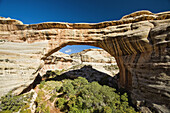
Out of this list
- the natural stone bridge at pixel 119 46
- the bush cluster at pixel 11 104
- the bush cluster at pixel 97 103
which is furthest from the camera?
the bush cluster at pixel 97 103

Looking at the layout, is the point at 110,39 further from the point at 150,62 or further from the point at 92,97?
the point at 92,97

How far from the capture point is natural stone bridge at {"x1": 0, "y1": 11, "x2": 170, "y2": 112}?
20.3 feet

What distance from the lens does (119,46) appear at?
9273mm

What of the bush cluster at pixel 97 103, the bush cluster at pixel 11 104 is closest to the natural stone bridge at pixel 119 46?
the bush cluster at pixel 11 104

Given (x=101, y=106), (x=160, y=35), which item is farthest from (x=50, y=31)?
(x=160, y=35)

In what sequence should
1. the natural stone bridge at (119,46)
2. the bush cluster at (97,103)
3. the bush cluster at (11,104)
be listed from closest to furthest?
the bush cluster at (11,104), the natural stone bridge at (119,46), the bush cluster at (97,103)

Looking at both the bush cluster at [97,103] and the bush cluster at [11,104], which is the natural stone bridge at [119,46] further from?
the bush cluster at [97,103]

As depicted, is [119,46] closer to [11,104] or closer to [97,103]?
[97,103]

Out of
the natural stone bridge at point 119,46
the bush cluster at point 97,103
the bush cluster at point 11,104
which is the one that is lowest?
the bush cluster at point 97,103

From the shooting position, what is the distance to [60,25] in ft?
31.3

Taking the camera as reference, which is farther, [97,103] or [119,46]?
[119,46]

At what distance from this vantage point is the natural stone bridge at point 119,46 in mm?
6191

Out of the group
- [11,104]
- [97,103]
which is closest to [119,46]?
[97,103]

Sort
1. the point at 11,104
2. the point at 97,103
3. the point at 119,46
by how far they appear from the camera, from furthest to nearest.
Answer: the point at 119,46
the point at 97,103
the point at 11,104
